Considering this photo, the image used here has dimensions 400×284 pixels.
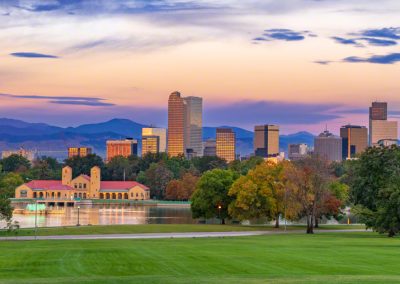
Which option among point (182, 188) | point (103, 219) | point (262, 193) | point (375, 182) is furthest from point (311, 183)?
point (182, 188)

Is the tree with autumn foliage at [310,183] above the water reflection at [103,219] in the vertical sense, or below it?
above

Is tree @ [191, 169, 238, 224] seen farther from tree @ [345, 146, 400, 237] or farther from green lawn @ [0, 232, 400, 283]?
green lawn @ [0, 232, 400, 283]

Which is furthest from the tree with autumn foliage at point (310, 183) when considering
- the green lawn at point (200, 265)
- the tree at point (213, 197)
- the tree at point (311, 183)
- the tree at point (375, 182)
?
the green lawn at point (200, 265)

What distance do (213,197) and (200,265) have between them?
61.7 m

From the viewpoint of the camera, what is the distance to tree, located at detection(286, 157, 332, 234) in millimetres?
78125

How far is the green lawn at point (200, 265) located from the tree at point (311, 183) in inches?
1256

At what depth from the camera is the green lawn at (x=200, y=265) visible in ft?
94.4

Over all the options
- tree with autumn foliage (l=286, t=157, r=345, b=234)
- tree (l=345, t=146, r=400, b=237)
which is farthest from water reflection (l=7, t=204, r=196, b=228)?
tree (l=345, t=146, r=400, b=237)

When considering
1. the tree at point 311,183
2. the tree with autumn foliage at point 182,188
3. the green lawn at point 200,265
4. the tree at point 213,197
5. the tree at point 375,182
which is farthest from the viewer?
the tree with autumn foliage at point 182,188

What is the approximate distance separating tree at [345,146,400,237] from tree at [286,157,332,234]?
10.2 feet

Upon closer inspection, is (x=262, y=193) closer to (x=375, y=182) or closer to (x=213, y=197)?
(x=213, y=197)

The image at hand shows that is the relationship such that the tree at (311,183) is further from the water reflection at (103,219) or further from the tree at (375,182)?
the water reflection at (103,219)

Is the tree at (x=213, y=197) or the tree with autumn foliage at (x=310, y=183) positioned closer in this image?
the tree with autumn foliage at (x=310, y=183)

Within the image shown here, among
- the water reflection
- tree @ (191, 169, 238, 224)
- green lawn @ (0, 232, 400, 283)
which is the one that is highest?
tree @ (191, 169, 238, 224)
